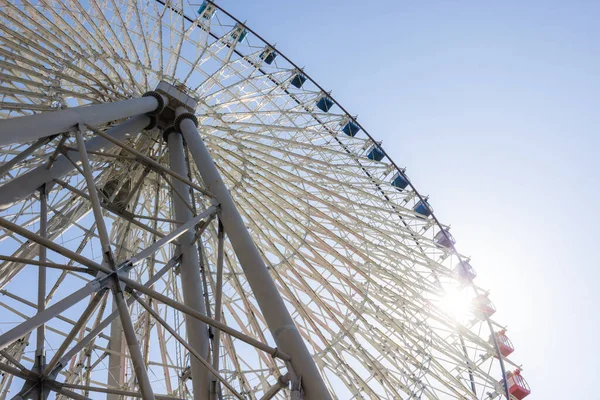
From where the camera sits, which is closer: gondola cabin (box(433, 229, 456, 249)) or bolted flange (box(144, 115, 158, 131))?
bolted flange (box(144, 115, 158, 131))

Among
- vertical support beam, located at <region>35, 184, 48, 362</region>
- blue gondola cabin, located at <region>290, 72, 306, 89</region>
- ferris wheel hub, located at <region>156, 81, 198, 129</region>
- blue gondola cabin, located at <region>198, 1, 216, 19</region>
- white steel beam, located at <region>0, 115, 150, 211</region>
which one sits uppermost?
blue gondola cabin, located at <region>198, 1, 216, 19</region>

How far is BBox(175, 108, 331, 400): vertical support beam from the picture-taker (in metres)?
5.89

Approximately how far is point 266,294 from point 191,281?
223cm

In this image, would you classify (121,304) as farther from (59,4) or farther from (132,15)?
(132,15)

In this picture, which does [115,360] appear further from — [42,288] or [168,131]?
[168,131]

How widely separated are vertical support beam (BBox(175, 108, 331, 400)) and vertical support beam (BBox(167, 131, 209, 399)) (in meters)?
0.97

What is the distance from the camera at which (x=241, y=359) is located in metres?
13.6

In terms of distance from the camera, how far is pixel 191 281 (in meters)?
8.54

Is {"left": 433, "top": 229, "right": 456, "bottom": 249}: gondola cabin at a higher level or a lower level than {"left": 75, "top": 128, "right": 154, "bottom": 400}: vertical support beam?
higher

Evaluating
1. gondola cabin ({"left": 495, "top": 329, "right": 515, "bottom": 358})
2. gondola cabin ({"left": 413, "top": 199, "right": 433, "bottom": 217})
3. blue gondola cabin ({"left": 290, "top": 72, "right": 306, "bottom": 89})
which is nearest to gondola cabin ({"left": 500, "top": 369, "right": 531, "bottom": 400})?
gondola cabin ({"left": 495, "top": 329, "right": 515, "bottom": 358})

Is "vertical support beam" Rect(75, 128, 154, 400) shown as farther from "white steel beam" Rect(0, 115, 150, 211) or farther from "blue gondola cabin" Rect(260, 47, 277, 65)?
"blue gondola cabin" Rect(260, 47, 277, 65)

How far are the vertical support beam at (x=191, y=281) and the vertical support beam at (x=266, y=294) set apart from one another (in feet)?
3.20

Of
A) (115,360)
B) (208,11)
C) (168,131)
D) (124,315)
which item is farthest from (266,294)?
(208,11)

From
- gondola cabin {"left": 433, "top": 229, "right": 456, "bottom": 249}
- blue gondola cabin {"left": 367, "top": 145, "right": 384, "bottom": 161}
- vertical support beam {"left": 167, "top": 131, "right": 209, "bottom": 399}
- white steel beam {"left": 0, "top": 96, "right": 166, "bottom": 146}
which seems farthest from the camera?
blue gondola cabin {"left": 367, "top": 145, "right": 384, "bottom": 161}
